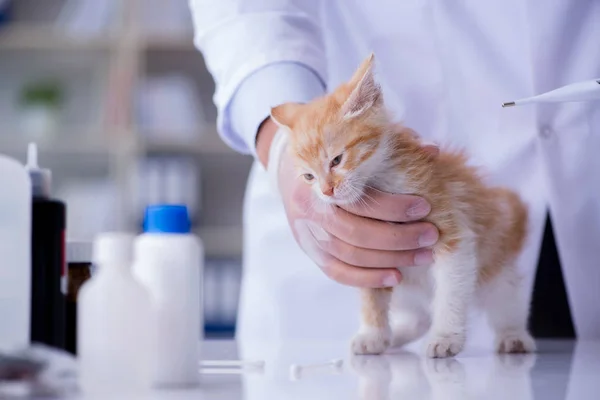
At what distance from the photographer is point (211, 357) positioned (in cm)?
109

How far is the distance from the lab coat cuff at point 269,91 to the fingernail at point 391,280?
37cm

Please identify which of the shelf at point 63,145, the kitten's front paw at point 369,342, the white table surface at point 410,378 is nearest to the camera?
the white table surface at point 410,378

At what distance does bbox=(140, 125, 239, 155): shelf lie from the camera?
3193mm

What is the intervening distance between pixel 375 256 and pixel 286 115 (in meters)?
0.23

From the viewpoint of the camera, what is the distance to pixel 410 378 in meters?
0.84

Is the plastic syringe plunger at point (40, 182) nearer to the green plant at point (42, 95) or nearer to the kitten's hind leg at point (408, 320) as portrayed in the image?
the kitten's hind leg at point (408, 320)

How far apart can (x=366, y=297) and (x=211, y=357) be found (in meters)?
0.23

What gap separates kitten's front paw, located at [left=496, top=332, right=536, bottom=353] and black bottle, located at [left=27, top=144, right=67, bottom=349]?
60 cm

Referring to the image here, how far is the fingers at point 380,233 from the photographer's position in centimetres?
100

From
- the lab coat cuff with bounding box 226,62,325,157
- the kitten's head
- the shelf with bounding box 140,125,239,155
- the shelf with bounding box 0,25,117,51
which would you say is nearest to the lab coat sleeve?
the lab coat cuff with bounding box 226,62,325,157

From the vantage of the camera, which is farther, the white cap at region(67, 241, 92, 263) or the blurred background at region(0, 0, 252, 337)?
the blurred background at region(0, 0, 252, 337)

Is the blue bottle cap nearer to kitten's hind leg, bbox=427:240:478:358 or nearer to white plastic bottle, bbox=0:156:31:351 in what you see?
white plastic bottle, bbox=0:156:31:351

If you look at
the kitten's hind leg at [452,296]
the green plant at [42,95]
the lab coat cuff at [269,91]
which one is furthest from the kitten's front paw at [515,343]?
the green plant at [42,95]

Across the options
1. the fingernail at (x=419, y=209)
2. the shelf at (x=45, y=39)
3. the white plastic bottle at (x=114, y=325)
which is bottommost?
the white plastic bottle at (x=114, y=325)
